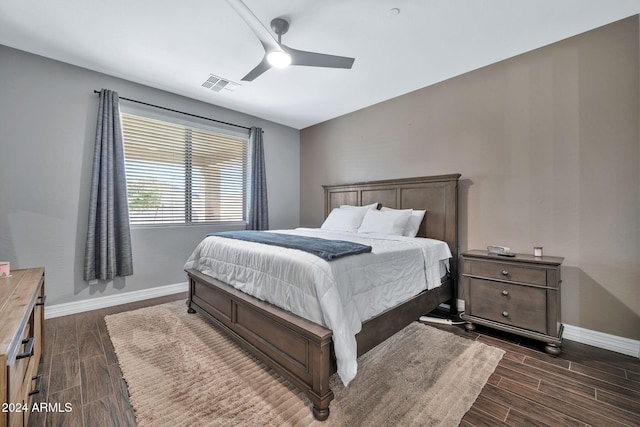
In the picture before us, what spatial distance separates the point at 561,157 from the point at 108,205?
15.3 ft

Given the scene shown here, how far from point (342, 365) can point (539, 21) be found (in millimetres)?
3072

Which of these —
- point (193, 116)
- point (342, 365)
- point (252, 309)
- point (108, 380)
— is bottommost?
point (108, 380)

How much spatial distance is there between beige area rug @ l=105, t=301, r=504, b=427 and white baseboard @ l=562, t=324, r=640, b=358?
2.89ft

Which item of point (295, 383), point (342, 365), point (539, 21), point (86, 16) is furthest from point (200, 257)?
point (539, 21)

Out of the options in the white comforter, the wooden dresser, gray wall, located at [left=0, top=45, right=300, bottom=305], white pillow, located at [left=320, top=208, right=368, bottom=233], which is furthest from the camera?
white pillow, located at [left=320, top=208, right=368, bottom=233]

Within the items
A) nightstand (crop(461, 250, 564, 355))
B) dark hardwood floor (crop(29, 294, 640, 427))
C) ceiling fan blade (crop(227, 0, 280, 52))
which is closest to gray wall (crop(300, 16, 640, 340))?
nightstand (crop(461, 250, 564, 355))

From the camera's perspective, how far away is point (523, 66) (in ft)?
9.02

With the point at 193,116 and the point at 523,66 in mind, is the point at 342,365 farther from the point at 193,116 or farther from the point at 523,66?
the point at 193,116

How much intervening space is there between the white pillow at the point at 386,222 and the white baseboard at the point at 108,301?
265 centimetres

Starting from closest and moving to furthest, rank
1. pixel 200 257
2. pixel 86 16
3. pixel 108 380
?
pixel 108 380
pixel 86 16
pixel 200 257

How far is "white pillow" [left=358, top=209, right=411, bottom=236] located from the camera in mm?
3156

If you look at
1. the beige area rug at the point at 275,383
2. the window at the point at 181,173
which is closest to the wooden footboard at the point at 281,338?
the beige area rug at the point at 275,383

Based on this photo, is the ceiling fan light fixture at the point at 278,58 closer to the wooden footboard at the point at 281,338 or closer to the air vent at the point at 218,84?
the air vent at the point at 218,84

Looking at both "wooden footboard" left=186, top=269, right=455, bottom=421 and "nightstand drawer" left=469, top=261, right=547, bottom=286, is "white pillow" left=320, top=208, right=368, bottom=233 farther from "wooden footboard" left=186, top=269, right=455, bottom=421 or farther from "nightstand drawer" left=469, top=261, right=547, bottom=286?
"nightstand drawer" left=469, top=261, right=547, bottom=286
